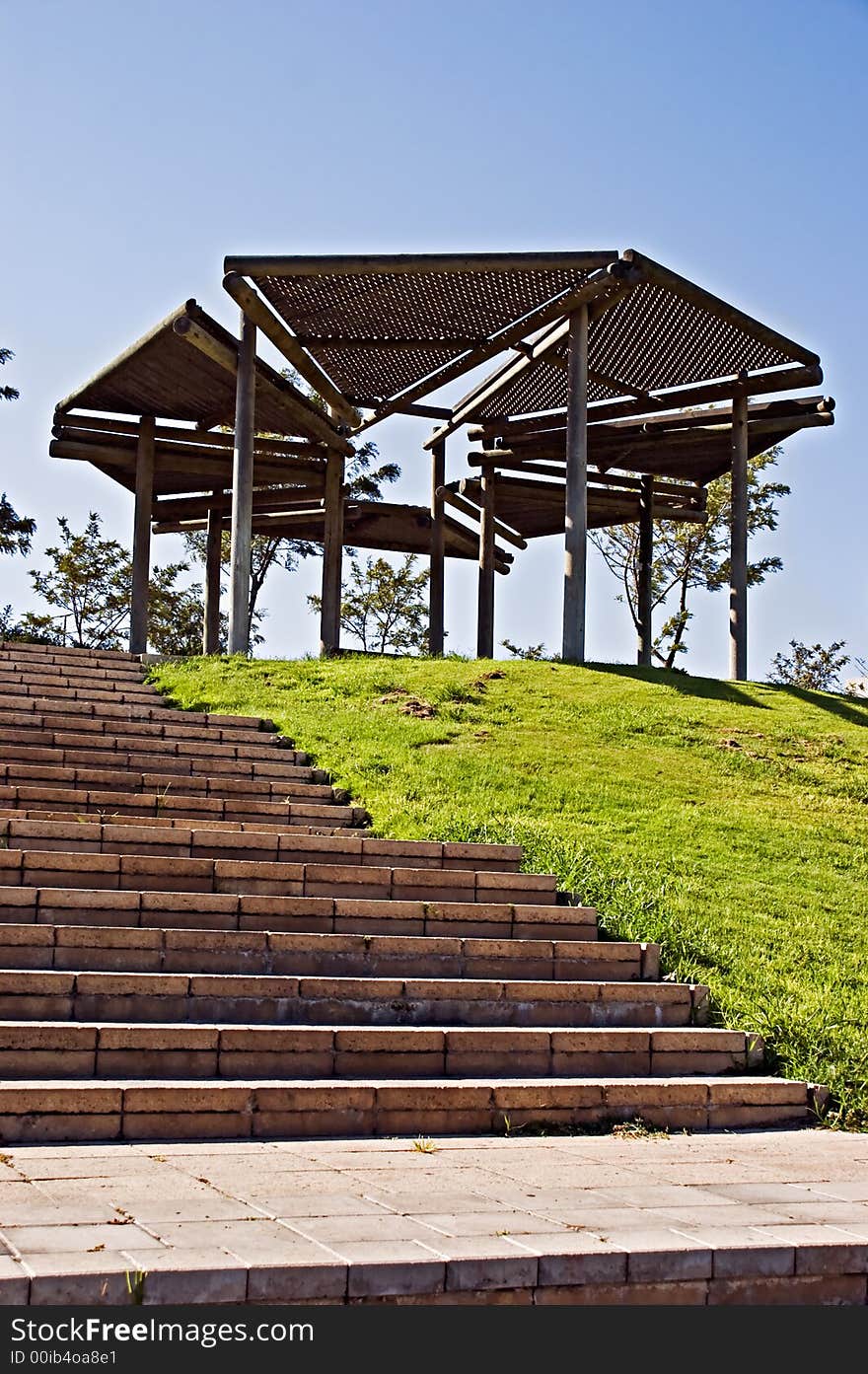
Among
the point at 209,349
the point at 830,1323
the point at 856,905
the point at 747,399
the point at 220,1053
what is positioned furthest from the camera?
the point at 747,399

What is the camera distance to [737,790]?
474 inches

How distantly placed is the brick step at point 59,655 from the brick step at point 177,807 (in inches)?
168

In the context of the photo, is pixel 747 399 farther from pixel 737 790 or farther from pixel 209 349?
pixel 737 790

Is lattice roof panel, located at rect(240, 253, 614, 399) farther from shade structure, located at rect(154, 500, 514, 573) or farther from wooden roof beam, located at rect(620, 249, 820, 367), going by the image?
shade structure, located at rect(154, 500, 514, 573)

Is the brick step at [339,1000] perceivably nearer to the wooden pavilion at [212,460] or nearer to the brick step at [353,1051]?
the brick step at [353,1051]

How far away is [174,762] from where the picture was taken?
34.3ft

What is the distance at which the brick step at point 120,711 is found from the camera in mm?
11164

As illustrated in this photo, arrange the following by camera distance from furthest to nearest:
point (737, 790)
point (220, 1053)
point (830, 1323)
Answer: point (737, 790) < point (220, 1053) < point (830, 1323)

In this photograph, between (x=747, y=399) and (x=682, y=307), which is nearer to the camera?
(x=682, y=307)

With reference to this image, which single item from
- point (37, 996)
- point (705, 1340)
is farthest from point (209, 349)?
point (705, 1340)

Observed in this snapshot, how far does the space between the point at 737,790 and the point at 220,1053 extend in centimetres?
A: 709

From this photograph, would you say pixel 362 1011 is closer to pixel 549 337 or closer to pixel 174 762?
pixel 174 762

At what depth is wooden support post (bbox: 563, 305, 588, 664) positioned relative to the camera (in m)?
16.9

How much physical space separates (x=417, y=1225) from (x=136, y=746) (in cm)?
720
